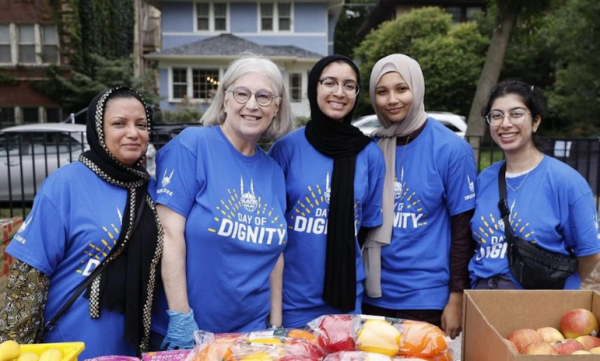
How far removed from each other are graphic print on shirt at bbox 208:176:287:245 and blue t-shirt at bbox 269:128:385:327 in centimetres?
24

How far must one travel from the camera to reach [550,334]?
1720mm

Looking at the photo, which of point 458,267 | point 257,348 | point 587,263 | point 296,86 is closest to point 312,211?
point 458,267

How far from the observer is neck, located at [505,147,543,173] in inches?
99.4

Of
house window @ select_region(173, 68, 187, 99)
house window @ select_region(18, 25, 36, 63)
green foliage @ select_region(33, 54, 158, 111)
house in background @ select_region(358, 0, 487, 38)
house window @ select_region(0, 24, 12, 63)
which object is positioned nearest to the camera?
green foliage @ select_region(33, 54, 158, 111)

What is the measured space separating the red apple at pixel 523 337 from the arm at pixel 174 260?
1.32 meters

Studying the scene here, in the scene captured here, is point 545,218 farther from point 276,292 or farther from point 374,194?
point 276,292

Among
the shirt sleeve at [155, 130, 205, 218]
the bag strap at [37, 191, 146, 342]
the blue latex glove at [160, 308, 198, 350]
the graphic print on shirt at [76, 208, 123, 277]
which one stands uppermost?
the shirt sleeve at [155, 130, 205, 218]

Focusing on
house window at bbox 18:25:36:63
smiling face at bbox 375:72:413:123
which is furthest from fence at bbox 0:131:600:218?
house window at bbox 18:25:36:63

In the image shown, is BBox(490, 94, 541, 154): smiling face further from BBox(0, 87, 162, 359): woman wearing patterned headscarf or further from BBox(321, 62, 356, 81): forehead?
BBox(0, 87, 162, 359): woman wearing patterned headscarf

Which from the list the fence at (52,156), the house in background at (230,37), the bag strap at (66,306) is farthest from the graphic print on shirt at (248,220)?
the house in background at (230,37)

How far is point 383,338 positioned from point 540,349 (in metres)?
0.47

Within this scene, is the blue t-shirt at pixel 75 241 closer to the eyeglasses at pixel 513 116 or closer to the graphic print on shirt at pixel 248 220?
the graphic print on shirt at pixel 248 220

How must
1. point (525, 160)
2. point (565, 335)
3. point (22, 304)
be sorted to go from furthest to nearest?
1. point (525, 160)
2. point (22, 304)
3. point (565, 335)

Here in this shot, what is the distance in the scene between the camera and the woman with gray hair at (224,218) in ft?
7.23
